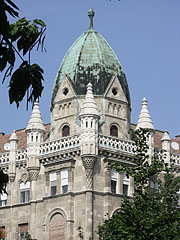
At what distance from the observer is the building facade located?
55.2 metres

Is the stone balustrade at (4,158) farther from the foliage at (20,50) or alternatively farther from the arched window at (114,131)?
the foliage at (20,50)

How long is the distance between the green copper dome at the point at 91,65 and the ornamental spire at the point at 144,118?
1877 mm

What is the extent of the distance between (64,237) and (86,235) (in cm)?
231

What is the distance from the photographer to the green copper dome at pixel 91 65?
59938mm

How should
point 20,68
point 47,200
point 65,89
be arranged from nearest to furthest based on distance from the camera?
point 20,68, point 47,200, point 65,89

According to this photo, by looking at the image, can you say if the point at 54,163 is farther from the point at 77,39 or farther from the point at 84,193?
the point at 77,39

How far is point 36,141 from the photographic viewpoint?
59000mm

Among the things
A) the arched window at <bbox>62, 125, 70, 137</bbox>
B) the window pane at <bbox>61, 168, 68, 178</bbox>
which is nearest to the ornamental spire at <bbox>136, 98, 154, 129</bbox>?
the arched window at <bbox>62, 125, 70, 137</bbox>

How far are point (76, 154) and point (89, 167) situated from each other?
72.4 inches

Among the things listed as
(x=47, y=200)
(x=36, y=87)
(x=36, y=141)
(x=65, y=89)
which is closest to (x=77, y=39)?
(x=65, y=89)

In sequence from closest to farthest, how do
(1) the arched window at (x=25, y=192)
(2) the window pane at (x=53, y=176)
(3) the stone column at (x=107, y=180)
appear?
1. (3) the stone column at (x=107, y=180)
2. (2) the window pane at (x=53, y=176)
3. (1) the arched window at (x=25, y=192)

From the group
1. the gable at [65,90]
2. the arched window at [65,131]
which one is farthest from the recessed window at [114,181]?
the gable at [65,90]

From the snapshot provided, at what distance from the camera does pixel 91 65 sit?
6025 centimetres

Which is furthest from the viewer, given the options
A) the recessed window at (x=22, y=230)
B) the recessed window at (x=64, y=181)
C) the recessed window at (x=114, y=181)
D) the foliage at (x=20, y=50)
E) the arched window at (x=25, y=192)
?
the arched window at (x=25, y=192)
